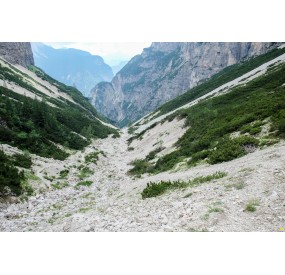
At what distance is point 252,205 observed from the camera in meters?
11.7

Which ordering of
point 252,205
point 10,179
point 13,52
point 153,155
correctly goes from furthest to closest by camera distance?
point 13,52, point 153,155, point 10,179, point 252,205

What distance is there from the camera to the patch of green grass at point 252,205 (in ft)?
37.6

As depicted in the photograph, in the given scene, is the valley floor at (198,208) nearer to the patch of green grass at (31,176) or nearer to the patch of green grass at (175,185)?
the patch of green grass at (175,185)

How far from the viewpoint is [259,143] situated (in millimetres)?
20703

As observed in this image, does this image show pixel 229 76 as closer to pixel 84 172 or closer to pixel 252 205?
pixel 84 172

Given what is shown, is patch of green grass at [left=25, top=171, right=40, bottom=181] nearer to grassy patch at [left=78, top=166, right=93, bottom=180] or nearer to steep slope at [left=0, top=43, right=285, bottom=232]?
steep slope at [left=0, top=43, right=285, bottom=232]

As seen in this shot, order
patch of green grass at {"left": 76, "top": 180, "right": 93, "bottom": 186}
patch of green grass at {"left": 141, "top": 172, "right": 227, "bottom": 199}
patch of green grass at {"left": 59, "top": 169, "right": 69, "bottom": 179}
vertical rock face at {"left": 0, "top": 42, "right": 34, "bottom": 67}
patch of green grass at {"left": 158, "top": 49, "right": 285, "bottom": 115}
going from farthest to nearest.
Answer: vertical rock face at {"left": 0, "top": 42, "right": 34, "bottom": 67}
patch of green grass at {"left": 158, "top": 49, "right": 285, "bottom": 115}
patch of green grass at {"left": 59, "top": 169, "right": 69, "bottom": 179}
patch of green grass at {"left": 76, "top": 180, "right": 93, "bottom": 186}
patch of green grass at {"left": 141, "top": 172, "right": 227, "bottom": 199}

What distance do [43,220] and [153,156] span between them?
21878 mm

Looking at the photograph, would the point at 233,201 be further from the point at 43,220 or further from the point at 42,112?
the point at 42,112

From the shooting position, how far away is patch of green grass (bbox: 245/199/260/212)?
1146 cm

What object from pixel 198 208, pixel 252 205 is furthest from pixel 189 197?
pixel 252 205

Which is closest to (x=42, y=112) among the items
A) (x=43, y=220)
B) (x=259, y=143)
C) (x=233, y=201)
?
(x=43, y=220)

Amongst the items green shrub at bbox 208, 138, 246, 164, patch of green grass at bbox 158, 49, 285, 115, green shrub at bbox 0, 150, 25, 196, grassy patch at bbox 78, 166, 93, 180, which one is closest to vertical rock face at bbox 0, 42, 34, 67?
patch of green grass at bbox 158, 49, 285, 115

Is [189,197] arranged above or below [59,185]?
above
